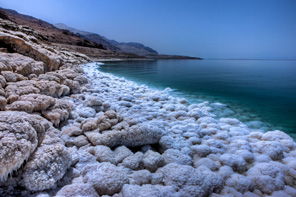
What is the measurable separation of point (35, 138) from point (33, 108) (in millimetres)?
1661

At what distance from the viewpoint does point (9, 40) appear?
922 centimetres

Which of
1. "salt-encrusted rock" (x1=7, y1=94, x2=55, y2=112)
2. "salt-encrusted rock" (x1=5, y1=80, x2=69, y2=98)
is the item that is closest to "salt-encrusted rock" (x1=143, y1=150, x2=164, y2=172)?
"salt-encrusted rock" (x1=7, y1=94, x2=55, y2=112)

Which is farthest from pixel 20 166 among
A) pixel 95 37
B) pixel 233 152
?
pixel 95 37

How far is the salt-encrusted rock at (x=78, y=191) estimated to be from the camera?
2223mm

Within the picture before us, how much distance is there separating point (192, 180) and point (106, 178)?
115cm

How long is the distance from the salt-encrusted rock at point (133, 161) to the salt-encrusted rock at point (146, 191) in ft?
1.75

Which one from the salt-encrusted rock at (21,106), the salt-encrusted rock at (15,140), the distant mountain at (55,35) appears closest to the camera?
the salt-encrusted rock at (15,140)

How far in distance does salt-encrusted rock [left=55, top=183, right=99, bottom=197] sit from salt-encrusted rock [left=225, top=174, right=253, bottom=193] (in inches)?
72.2

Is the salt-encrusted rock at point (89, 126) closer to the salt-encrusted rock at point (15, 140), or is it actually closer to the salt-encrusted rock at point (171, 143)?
the salt-encrusted rock at point (15, 140)

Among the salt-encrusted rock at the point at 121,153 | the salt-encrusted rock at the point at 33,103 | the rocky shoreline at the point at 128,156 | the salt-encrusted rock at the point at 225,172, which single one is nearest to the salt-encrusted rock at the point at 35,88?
the rocky shoreline at the point at 128,156

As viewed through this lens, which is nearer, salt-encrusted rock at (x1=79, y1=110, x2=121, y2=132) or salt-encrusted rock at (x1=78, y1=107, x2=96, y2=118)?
salt-encrusted rock at (x1=79, y1=110, x2=121, y2=132)

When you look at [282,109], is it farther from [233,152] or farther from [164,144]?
[164,144]

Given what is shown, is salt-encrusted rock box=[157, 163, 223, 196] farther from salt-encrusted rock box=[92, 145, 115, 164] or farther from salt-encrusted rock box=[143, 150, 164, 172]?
salt-encrusted rock box=[92, 145, 115, 164]

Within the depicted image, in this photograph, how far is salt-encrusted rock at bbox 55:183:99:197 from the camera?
7.29 ft
